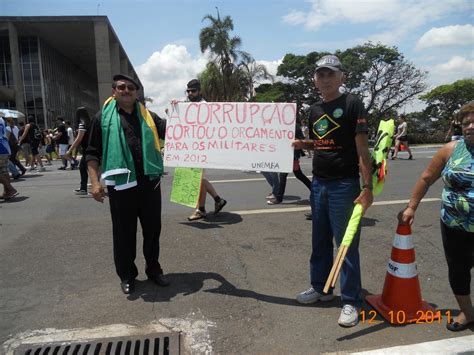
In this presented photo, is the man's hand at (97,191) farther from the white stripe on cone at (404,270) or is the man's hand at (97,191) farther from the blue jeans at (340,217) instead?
the white stripe on cone at (404,270)

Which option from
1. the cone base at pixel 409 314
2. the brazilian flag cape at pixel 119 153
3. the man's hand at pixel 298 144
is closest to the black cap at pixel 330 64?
the man's hand at pixel 298 144

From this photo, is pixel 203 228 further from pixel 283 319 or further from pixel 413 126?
pixel 413 126

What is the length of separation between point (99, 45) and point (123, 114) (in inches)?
1380

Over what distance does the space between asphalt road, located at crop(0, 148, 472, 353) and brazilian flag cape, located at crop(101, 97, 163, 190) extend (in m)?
1.10

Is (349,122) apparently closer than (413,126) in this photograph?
Yes

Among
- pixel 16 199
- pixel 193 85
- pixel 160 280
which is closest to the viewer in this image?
pixel 160 280

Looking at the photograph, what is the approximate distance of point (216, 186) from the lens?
955 centimetres

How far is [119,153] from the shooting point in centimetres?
353

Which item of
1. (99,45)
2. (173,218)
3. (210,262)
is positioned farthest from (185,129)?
(99,45)

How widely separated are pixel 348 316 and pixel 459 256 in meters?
0.93

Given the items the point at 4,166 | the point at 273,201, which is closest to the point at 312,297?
the point at 273,201

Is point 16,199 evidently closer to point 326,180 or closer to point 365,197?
point 326,180

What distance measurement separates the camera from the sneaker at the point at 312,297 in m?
3.47

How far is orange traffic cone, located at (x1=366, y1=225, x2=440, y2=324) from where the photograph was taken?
125 inches
